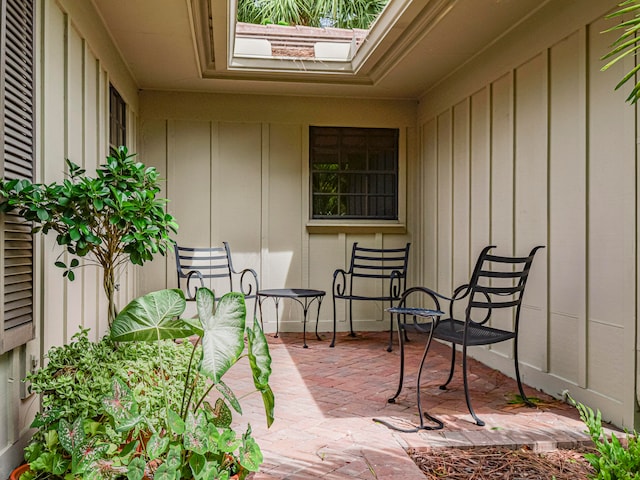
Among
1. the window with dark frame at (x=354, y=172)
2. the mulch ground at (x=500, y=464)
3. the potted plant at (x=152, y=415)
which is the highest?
the window with dark frame at (x=354, y=172)

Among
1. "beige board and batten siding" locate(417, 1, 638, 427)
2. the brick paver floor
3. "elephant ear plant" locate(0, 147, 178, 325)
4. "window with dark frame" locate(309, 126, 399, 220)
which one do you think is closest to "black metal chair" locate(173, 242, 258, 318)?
"window with dark frame" locate(309, 126, 399, 220)

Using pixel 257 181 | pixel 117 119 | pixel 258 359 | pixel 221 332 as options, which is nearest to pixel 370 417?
pixel 258 359

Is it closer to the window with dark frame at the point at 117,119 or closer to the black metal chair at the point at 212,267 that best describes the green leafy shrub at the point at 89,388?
the window with dark frame at the point at 117,119

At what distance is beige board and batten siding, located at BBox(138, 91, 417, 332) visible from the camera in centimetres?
582

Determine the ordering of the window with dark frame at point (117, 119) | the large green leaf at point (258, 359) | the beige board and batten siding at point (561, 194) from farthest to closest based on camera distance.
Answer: the window with dark frame at point (117, 119) → the beige board and batten siding at point (561, 194) → the large green leaf at point (258, 359)

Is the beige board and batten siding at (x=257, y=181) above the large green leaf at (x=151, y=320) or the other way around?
above

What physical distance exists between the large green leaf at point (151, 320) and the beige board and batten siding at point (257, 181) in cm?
395

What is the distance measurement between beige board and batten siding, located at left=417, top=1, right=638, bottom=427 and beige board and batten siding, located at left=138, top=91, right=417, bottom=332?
1597mm

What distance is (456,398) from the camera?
136 inches

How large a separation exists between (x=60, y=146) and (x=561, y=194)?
3012mm

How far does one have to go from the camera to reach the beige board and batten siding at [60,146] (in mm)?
2297

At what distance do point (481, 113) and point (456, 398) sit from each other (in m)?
2.44

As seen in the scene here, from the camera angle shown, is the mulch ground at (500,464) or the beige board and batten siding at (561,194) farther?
the beige board and batten siding at (561,194)

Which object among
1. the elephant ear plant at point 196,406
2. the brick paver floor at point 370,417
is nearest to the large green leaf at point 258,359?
the elephant ear plant at point 196,406
